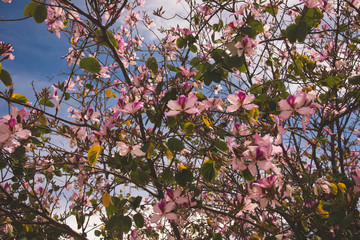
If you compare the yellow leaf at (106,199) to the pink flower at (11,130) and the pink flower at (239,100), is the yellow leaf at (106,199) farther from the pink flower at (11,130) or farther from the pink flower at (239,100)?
the pink flower at (239,100)

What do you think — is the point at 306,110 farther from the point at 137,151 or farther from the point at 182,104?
the point at 137,151

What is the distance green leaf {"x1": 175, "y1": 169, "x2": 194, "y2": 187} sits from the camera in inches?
53.0

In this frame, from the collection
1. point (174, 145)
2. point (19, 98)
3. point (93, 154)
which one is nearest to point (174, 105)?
point (174, 145)

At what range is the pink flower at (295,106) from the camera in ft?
3.76

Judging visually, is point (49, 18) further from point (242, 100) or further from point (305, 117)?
point (305, 117)

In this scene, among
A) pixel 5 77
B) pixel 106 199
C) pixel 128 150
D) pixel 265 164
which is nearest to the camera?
pixel 265 164

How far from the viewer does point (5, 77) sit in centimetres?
135

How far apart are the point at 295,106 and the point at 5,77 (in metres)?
1.50

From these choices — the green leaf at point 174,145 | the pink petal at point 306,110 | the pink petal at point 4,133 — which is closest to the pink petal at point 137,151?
the green leaf at point 174,145

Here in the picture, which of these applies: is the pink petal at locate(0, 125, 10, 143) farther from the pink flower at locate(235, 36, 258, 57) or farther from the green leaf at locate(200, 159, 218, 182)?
the pink flower at locate(235, 36, 258, 57)

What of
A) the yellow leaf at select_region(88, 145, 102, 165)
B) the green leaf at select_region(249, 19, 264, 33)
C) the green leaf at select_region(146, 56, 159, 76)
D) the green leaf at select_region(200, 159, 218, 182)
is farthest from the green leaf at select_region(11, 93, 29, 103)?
the green leaf at select_region(249, 19, 264, 33)

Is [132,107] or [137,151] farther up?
[132,107]

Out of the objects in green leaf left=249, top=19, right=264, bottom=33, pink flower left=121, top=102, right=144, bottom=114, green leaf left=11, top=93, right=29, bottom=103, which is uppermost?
green leaf left=249, top=19, right=264, bottom=33

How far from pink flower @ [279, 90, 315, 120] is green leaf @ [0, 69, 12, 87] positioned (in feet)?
4.66
